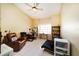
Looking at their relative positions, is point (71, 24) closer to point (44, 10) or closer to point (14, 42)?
point (44, 10)

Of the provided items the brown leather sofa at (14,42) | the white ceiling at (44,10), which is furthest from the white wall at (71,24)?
the brown leather sofa at (14,42)

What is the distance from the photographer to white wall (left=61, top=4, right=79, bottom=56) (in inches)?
67.3

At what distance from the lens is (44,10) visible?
1.79m

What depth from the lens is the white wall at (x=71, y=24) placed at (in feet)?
5.61

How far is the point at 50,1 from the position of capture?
70.3 inches

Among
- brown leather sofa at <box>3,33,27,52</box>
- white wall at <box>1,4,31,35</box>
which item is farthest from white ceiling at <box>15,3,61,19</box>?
brown leather sofa at <box>3,33,27,52</box>

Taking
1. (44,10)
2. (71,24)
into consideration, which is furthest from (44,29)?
(71,24)

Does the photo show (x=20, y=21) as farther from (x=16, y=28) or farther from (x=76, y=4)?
(x=76, y=4)

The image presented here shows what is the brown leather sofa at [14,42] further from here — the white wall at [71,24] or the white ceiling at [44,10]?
the white wall at [71,24]

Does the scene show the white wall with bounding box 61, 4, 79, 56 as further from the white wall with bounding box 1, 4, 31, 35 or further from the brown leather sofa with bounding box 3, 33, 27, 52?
the brown leather sofa with bounding box 3, 33, 27, 52

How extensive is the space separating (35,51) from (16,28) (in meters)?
0.46

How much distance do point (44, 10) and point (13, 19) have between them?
1.61 feet

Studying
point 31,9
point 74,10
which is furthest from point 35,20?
point 74,10

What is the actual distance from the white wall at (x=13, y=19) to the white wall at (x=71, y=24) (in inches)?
21.1
